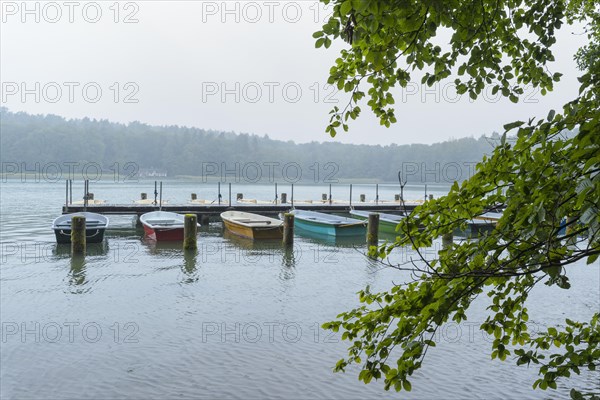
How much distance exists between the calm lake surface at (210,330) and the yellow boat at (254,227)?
4850mm

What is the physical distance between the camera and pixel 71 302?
571 inches

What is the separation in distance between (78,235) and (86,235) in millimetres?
3934

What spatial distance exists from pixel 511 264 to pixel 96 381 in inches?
317

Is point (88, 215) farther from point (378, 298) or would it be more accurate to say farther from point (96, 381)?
point (378, 298)

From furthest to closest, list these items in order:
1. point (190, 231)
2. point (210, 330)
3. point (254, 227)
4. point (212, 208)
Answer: point (212, 208) → point (254, 227) → point (190, 231) → point (210, 330)

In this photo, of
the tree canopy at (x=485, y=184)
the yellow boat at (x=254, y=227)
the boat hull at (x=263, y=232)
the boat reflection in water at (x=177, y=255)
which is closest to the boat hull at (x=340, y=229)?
the yellow boat at (x=254, y=227)

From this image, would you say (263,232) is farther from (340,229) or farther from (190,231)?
(190,231)

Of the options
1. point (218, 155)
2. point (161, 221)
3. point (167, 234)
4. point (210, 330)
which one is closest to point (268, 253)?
point (167, 234)

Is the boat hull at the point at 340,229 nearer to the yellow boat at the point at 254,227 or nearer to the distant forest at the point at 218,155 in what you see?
the yellow boat at the point at 254,227

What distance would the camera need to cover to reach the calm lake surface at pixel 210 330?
8.92 meters

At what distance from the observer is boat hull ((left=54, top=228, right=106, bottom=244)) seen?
2430cm

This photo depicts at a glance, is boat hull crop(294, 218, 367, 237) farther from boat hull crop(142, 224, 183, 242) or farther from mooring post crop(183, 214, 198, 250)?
mooring post crop(183, 214, 198, 250)

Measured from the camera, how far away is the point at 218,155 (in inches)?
6304

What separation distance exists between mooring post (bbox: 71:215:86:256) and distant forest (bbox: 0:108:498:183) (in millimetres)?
107768
